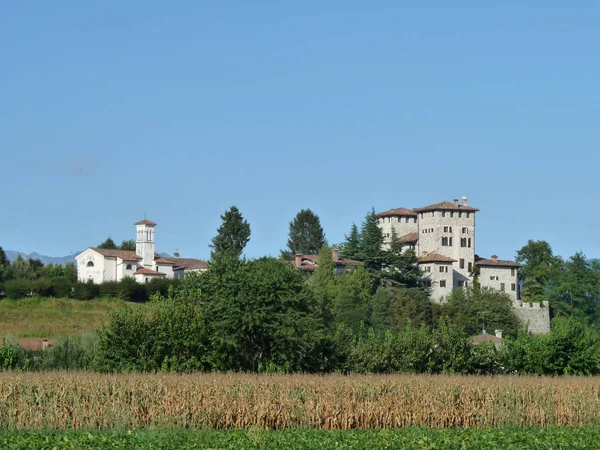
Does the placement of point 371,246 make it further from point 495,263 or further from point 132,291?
point 132,291

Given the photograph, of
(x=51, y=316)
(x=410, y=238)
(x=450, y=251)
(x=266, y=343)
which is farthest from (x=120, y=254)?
(x=266, y=343)

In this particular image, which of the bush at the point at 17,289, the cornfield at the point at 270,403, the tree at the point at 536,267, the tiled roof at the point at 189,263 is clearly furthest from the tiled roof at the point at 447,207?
the cornfield at the point at 270,403

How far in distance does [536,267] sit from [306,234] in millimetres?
45768

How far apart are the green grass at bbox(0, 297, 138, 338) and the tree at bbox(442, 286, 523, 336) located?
116 ft

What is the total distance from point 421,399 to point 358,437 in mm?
7900

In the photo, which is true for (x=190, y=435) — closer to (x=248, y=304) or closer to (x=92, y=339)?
(x=248, y=304)

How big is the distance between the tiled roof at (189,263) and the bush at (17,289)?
25.9 m

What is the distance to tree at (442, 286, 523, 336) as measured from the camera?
11531 cm

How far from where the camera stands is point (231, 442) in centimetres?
2572

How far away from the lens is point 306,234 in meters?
176

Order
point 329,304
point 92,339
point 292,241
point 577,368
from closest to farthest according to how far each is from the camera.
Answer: point 577,368, point 92,339, point 329,304, point 292,241

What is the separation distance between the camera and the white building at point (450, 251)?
413 ft

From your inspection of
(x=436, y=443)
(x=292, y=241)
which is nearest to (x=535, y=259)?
(x=292, y=241)

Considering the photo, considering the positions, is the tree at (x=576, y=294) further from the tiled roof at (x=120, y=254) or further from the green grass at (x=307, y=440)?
the green grass at (x=307, y=440)
